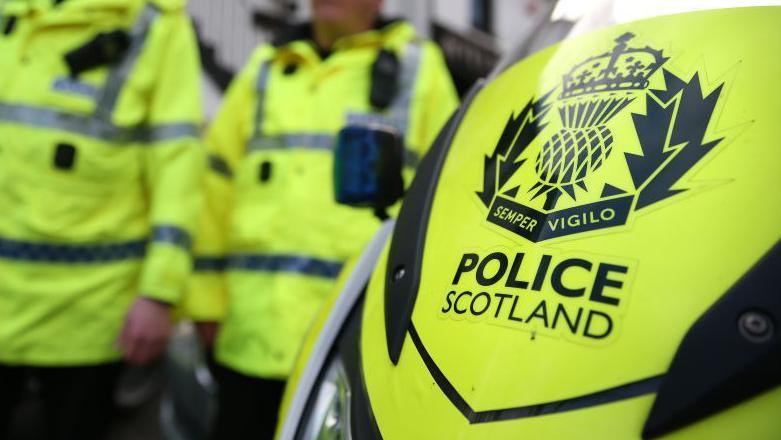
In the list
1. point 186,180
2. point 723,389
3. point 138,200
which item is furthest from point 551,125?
point 138,200

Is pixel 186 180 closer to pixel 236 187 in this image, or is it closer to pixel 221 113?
pixel 236 187

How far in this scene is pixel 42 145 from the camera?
1.79m

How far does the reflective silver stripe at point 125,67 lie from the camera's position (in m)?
1.87

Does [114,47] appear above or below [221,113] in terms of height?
above

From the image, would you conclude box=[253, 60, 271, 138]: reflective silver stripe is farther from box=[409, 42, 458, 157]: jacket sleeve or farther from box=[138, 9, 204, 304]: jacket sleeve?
box=[409, 42, 458, 157]: jacket sleeve

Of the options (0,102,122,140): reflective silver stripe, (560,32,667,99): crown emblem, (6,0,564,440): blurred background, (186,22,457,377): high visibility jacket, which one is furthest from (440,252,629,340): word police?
(0,102,122,140): reflective silver stripe

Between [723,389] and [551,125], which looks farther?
[551,125]

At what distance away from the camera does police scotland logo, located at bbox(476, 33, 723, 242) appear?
26.8 inches

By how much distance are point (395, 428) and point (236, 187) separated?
162cm

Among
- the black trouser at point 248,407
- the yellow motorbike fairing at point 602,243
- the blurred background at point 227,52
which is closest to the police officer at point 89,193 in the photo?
the black trouser at point 248,407

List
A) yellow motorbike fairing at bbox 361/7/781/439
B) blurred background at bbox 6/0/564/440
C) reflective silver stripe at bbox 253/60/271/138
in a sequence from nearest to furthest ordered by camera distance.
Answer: yellow motorbike fairing at bbox 361/7/781/439, reflective silver stripe at bbox 253/60/271/138, blurred background at bbox 6/0/564/440

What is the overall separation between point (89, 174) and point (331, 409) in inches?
52.0

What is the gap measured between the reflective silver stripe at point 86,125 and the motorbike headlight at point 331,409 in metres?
1.21

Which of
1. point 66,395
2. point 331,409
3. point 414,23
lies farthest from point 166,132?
point 414,23
